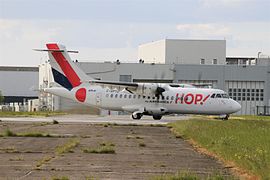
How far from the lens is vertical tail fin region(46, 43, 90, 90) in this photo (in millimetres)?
56406

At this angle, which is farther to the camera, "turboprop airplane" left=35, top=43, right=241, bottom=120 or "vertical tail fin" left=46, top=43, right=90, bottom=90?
"vertical tail fin" left=46, top=43, right=90, bottom=90

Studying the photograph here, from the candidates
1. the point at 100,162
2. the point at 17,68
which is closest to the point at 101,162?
the point at 100,162

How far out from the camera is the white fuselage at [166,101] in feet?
177

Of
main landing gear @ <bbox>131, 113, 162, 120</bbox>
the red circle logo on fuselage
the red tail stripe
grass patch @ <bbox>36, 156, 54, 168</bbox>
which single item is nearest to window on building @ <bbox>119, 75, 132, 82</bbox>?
the red tail stripe

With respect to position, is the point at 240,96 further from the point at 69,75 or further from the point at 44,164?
the point at 44,164

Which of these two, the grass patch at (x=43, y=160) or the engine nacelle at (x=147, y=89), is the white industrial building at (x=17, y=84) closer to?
the engine nacelle at (x=147, y=89)

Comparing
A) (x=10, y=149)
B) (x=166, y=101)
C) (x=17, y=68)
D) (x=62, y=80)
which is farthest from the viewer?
(x=17, y=68)

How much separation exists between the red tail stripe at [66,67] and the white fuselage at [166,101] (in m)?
0.63

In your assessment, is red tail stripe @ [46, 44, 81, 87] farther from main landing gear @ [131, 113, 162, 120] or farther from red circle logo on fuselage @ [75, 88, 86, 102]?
main landing gear @ [131, 113, 162, 120]

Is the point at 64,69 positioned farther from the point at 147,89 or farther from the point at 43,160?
the point at 43,160

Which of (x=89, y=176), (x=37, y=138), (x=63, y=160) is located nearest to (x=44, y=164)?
(x=63, y=160)

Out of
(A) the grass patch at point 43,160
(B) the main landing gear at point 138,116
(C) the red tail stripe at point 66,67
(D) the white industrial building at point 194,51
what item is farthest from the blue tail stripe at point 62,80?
(D) the white industrial building at point 194,51

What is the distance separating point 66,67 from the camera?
57.2m

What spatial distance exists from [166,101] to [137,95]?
2630 millimetres
